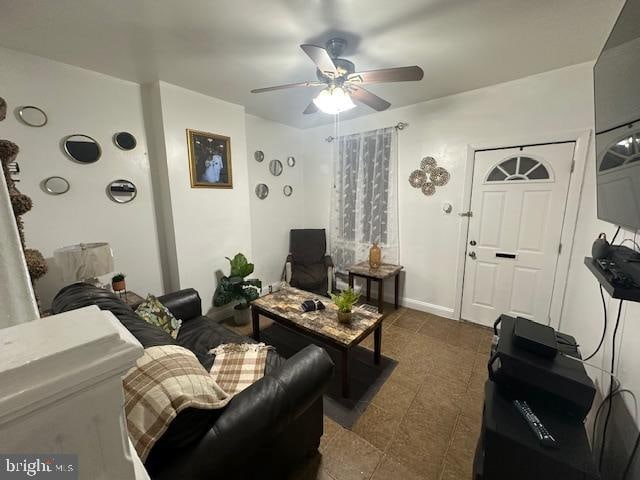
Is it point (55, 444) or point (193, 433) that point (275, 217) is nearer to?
point (193, 433)

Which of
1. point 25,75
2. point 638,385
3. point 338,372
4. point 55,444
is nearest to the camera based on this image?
point 55,444

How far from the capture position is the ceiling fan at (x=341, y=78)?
62.1 inches

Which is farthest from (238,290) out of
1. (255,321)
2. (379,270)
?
(379,270)

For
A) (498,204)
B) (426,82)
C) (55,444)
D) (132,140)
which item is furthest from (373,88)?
(55,444)

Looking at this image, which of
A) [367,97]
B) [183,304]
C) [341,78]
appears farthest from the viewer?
[183,304]

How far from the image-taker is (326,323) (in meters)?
2.03

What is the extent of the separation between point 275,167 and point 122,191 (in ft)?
5.98

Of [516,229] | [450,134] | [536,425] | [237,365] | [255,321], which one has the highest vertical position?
[450,134]

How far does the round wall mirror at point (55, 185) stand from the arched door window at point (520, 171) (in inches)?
147

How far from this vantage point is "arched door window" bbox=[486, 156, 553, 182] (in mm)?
A: 2338

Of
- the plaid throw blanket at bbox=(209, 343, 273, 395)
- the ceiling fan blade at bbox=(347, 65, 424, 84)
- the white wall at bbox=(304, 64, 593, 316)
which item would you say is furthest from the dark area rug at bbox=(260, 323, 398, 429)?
the ceiling fan blade at bbox=(347, 65, 424, 84)

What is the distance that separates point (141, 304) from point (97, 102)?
67.8 inches

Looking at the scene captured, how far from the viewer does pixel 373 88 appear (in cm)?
251

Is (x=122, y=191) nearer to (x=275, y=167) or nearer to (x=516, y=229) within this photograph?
(x=275, y=167)
